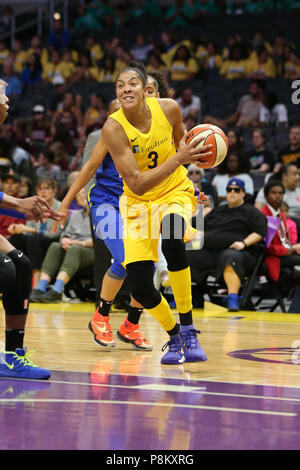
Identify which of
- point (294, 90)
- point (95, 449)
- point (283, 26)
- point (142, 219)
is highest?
point (283, 26)

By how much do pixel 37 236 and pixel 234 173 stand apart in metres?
2.55

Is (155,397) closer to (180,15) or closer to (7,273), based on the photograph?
(7,273)

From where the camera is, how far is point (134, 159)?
489 cm

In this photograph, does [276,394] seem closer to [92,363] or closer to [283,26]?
[92,363]

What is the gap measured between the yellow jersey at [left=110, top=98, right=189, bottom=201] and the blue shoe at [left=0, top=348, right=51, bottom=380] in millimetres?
1260

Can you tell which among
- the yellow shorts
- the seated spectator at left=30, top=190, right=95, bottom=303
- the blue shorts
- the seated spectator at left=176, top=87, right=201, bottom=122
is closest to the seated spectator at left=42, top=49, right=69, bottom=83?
the seated spectator at left=176, top=87, right=201, bottom=122

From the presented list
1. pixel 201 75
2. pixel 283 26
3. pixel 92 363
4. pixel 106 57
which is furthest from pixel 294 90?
pixel 92 363

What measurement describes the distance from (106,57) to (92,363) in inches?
508

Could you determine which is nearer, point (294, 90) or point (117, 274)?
point (117, 274)

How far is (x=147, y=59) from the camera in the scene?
16641 mm

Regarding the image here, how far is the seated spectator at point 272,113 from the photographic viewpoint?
1345cm

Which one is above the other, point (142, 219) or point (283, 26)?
point (283, 26)

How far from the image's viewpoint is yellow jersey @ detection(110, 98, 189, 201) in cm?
499
